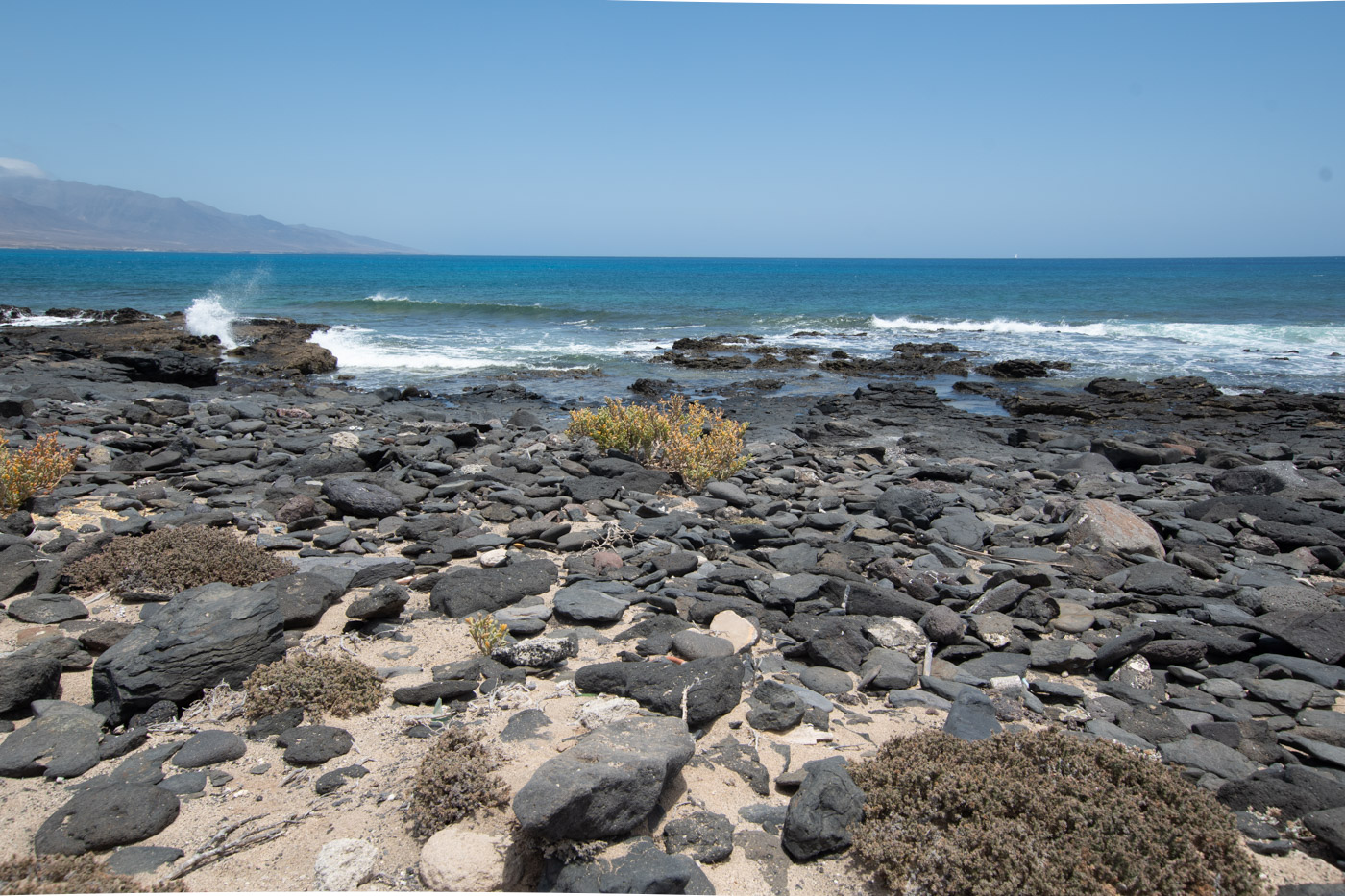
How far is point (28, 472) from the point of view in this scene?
657cm

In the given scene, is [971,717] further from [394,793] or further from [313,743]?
[313,743]

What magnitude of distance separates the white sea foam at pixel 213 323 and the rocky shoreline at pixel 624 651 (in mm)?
18540

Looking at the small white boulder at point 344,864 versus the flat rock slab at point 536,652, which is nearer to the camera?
the small white boulder at point 344,864

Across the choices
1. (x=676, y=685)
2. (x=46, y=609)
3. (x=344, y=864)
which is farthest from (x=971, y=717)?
(x=46, y=609)

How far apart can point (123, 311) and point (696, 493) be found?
32419mm

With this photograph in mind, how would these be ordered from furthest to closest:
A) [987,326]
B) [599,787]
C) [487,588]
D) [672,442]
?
[987,326] < [672,442] < [487,588] < [599,787]

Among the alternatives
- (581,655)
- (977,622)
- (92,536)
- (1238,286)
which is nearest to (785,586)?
(977,622)

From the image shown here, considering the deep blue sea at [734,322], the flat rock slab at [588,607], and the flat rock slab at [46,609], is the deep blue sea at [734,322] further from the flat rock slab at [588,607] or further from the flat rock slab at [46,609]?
the flat rock slab at [46,609]

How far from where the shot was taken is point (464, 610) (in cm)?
510

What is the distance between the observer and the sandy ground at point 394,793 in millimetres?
2912

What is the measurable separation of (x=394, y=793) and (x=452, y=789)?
347 mm

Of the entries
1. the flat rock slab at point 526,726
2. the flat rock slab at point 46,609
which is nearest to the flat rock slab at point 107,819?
the flat rock slab at point 526,726

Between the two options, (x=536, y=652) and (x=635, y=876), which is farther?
(x=536, y=652)

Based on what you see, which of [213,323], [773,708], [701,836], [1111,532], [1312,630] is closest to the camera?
[701,836]
